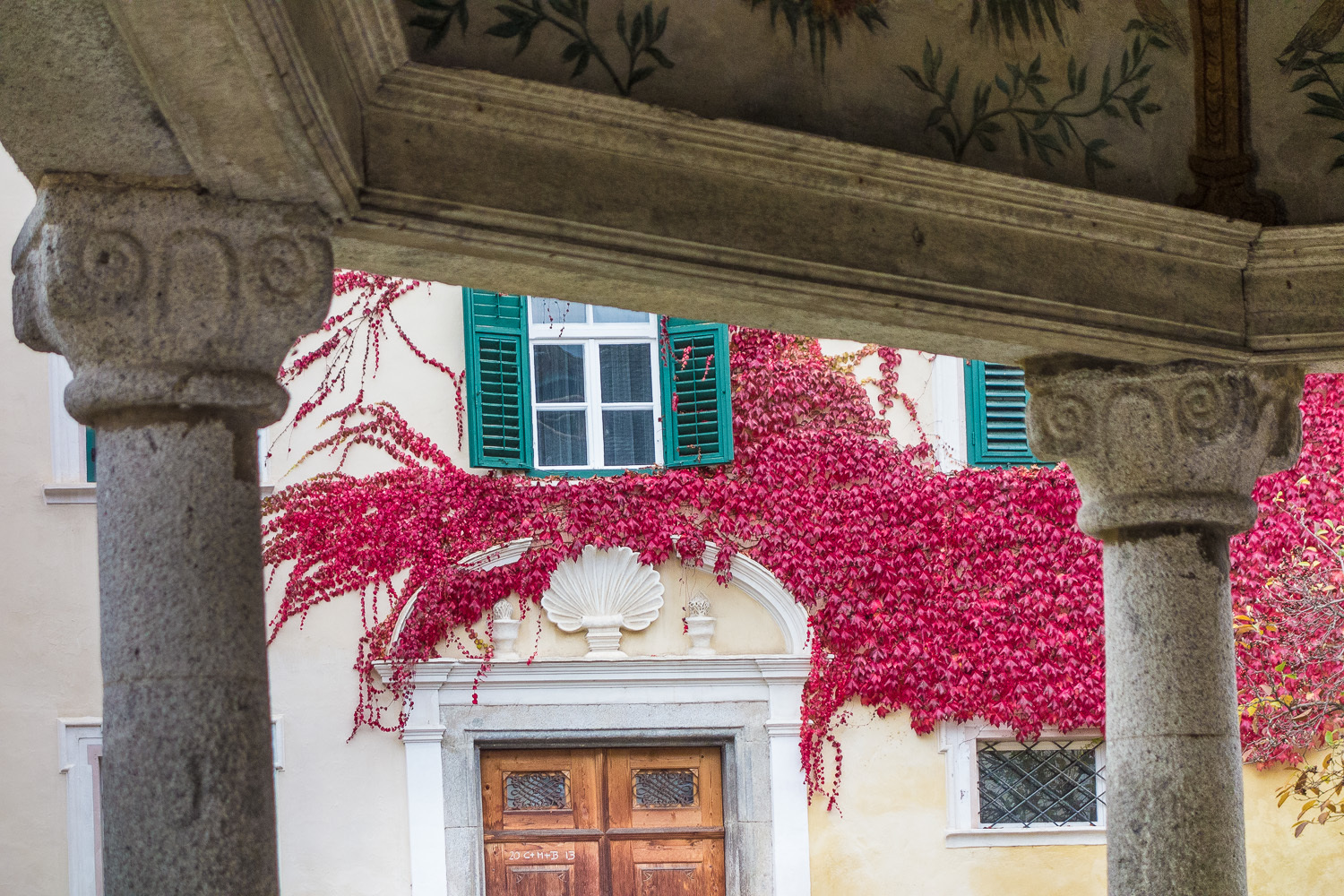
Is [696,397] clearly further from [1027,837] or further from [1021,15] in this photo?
[1021,15]

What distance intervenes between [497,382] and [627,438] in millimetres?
763

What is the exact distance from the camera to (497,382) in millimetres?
8391

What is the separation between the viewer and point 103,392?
2.27m

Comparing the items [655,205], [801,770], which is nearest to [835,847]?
[801,770]

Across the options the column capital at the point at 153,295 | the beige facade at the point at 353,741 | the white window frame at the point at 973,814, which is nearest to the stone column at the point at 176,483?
the column capital at the point at 153,295

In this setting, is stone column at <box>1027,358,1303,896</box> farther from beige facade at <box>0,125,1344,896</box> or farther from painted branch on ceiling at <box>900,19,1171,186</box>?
beige facade at <box>0,125,1344,896</box>

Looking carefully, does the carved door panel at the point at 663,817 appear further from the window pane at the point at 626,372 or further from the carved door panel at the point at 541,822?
the window pane at the point at 626,372

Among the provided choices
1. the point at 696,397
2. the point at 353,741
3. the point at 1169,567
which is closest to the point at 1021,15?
the point at 1169,567

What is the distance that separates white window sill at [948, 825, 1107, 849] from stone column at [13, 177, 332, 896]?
21.3 ft

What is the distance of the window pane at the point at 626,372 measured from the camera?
8628 mm

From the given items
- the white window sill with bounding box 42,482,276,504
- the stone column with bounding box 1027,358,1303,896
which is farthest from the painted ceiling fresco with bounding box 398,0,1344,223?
the white window sill with bounding box 42,482,276,504

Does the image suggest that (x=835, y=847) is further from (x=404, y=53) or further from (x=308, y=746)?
(x=404, y=53)

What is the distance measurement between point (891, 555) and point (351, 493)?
2.84 metres

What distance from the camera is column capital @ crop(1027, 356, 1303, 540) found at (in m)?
3.56
